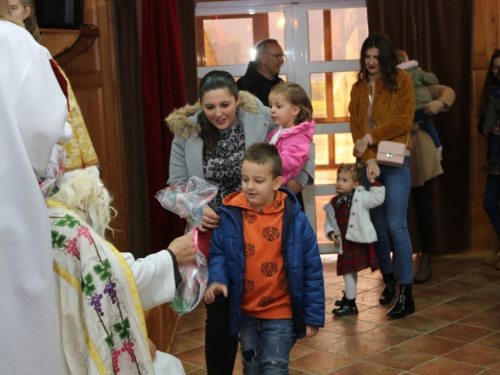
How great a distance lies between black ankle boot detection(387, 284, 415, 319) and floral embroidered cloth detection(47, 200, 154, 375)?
2.83 meters

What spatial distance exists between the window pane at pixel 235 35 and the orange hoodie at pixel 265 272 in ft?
11.9

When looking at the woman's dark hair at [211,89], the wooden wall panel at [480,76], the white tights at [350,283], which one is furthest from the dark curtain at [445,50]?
the woman's dark hair at [211,89]

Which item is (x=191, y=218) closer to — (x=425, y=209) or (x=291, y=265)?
(x=291, y=265)

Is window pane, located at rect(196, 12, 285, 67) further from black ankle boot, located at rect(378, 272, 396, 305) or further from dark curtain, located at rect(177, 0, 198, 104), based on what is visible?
black ankle boot, located at rect(378, 272, 396, 305)

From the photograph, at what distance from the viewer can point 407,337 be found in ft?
13.5

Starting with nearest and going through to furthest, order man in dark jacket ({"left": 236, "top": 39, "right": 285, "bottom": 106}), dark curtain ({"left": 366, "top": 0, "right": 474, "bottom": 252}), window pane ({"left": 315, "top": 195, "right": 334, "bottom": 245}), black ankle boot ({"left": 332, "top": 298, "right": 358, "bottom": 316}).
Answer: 1. black ankle boot ({"left": 332, "top": 298, "right": 358, "bottom": 316})
2. man in dark jacket ({"left": 236, "top": 39, "right": 285, "bottom": 106})
3. dark curtain ({"left": 366, "top": 0, "right": 474, "bottom": 252})
4. window pane ({"left": 315, "top": 195, "right": 334, "bottom": 245})

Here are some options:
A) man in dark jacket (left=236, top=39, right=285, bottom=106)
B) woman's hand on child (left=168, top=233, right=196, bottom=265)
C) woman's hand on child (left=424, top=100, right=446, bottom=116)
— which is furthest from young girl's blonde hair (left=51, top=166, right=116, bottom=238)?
woman's hand on child (left=424, top=100, right=446, bottom=116)

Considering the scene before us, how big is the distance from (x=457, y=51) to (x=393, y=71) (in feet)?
5.32

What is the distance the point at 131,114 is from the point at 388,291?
2088 millimetres

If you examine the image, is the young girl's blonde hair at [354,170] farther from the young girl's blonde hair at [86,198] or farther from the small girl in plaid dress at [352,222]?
the young girl's blonde hair at [86,198]

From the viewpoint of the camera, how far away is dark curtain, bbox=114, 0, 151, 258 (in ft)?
16.7

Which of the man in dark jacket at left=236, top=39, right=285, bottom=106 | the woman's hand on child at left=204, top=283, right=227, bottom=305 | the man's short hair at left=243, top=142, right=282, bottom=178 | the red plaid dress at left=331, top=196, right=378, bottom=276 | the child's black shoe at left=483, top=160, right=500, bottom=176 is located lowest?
the red plaid dress at left=331, top=196, right=378, bottom=276

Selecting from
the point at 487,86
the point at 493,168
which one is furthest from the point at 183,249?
the point at 487,86

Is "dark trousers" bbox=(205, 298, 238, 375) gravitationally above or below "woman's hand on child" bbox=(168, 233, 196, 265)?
below
